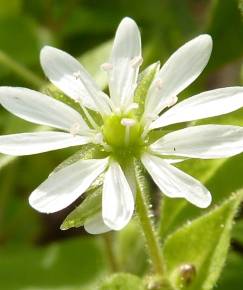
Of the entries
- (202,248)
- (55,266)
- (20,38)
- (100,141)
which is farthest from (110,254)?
(20,38)

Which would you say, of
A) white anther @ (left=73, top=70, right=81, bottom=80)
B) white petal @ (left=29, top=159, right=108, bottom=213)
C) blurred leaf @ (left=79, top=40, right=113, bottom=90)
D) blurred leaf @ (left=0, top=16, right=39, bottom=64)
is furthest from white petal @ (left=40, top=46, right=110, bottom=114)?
blurred leaf @ (left=0, top=16, right=39, bottom=64)

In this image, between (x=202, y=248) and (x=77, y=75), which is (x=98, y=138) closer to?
(x=77, y=75)

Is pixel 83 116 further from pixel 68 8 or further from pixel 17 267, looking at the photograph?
pixel 68 8

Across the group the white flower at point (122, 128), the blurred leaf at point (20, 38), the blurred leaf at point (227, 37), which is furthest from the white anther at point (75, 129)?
the blurred leaf at point (20, 38)

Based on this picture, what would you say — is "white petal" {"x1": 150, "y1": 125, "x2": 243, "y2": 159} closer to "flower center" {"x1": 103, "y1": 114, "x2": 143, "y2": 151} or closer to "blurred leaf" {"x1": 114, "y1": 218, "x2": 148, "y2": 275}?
"flower center" {"x1": 103, "y1": 114, "x2": 143, "y2": 151}

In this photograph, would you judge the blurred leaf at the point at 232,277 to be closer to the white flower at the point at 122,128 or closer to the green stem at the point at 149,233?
the green stem at the point at 149,233

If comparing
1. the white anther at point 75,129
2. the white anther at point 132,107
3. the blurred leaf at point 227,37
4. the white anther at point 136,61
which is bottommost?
the white anther at point 75,129

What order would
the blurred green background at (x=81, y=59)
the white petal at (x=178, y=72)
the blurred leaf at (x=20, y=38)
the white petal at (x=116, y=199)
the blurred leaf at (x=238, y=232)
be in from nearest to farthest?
the white petal at (x=116, y=199) < the white petal at (x=178, y=72) < the blurred leaf at (x=238, y=232) < the blurred green background at (x=81, y=59) < the blurred leaf at (x=20, y=38)
